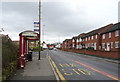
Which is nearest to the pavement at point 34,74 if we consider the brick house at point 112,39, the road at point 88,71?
the road at point 88,71

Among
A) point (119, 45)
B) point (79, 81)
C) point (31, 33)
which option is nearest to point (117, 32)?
point (119, 45)

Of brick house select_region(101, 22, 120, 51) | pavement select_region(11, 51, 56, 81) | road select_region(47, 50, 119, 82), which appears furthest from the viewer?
brick house select_region(101, 22, 120, 51)

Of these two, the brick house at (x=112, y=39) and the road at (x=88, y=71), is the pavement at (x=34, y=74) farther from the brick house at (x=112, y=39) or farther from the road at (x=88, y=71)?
the brick house at (x=112, y=39)

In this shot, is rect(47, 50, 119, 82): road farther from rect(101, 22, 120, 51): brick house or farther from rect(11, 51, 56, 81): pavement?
rect(101, 22, 120, 51): brick house

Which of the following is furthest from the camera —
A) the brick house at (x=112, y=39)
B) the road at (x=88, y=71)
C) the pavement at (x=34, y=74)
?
the brick house at (x=112, y=39)

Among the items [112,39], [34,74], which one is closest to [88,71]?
[34,74]

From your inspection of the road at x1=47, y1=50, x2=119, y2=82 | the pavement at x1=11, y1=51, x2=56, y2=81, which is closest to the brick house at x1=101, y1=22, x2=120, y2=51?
the road at x1=47, y1=50, x2=119, y2=82

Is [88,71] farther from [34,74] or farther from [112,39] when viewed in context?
[112,39]

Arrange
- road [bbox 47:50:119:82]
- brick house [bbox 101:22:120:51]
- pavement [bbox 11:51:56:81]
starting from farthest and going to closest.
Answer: brick house [bbox 101:22:120:51]
road [bbox 47:50:119:82]
pavement [bbox 11:51:56:81]

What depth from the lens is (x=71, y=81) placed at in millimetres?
7387

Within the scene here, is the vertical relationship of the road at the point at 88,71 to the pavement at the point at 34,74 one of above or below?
below

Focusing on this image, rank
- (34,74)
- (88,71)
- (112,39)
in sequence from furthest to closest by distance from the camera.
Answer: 1. (112,39)
2. (88,71)
3. (34,74)

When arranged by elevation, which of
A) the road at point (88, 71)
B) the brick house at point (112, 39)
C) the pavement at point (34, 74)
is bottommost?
the road at point (88, 71)

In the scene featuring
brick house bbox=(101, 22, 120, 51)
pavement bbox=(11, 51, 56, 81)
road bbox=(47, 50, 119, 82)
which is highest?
brick house bbox=(101, 22, 120, 51)
